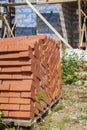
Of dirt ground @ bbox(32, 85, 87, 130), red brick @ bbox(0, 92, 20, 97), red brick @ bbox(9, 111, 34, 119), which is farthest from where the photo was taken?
dirt ground @ bbox(32, 85, 87, 130)

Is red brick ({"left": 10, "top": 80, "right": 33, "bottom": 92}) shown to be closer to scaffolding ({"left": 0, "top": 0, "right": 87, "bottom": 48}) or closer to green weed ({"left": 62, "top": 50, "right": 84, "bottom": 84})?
green weed ({"left": 62, "top": 50, "right": 84, "bottom": 84})

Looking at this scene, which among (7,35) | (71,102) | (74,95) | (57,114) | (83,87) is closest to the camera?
(57,114)

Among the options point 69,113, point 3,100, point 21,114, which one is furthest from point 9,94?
point 69,113

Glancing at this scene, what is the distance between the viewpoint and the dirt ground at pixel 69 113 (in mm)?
7062

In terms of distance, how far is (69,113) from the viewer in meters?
8.27

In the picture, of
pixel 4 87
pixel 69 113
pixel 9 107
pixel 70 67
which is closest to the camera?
pixel 9 107

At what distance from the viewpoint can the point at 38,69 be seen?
7211mm

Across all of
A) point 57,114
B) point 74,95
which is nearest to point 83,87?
point 74,95

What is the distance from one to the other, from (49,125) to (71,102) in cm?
240

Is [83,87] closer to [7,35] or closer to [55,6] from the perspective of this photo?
[55,6]

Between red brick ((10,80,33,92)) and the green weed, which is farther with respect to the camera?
the green weed

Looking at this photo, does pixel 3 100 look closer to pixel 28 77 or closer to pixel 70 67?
pixel 28 77

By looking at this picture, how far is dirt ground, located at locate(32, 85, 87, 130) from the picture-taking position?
706 cm

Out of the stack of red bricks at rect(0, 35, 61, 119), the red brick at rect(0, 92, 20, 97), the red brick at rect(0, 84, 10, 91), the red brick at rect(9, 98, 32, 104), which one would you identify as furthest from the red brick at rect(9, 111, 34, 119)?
the red brick at rect(0, 84, 10, 91)
